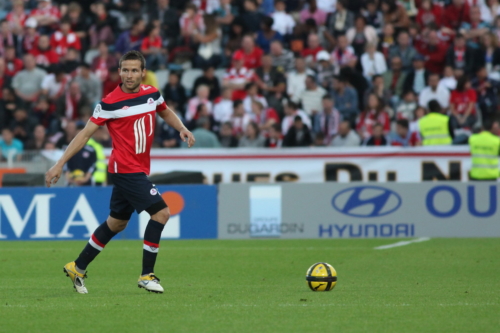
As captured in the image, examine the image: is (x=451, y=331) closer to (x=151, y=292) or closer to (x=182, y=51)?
(x=151, y=292)

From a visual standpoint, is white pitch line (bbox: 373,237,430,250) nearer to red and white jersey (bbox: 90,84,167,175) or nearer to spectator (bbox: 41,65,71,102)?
red and white jersey (bbox: 90,84,167,175)

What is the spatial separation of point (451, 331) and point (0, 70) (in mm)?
17453

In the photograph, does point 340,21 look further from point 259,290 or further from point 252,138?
point 259,290

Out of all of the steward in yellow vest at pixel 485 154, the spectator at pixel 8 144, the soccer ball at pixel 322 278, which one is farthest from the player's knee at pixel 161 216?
the spectator at pixel 8 144

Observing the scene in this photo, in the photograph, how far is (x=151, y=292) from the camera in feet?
27.7

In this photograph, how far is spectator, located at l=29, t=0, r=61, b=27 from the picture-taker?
23062 millimetres

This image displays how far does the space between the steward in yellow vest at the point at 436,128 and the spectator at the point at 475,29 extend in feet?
13.0

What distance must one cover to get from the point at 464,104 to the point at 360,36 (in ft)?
11.2

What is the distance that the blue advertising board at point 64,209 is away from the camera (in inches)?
611

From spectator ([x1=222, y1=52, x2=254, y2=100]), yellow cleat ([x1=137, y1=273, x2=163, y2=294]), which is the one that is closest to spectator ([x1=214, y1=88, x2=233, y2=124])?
spectator ([x1=222, y1=52, x2=254, y2=100])

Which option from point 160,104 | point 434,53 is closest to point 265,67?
point 434,53

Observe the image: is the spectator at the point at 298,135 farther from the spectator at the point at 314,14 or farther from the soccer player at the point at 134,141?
the soccer player at the point at 134,141

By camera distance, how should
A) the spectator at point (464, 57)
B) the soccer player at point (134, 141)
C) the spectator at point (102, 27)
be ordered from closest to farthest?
the soccer player at point (134, 141) < the spectator at point (464, 57) < the spectator at point (102, 27)

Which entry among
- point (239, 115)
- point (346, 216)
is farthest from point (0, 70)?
point (346, 216)
